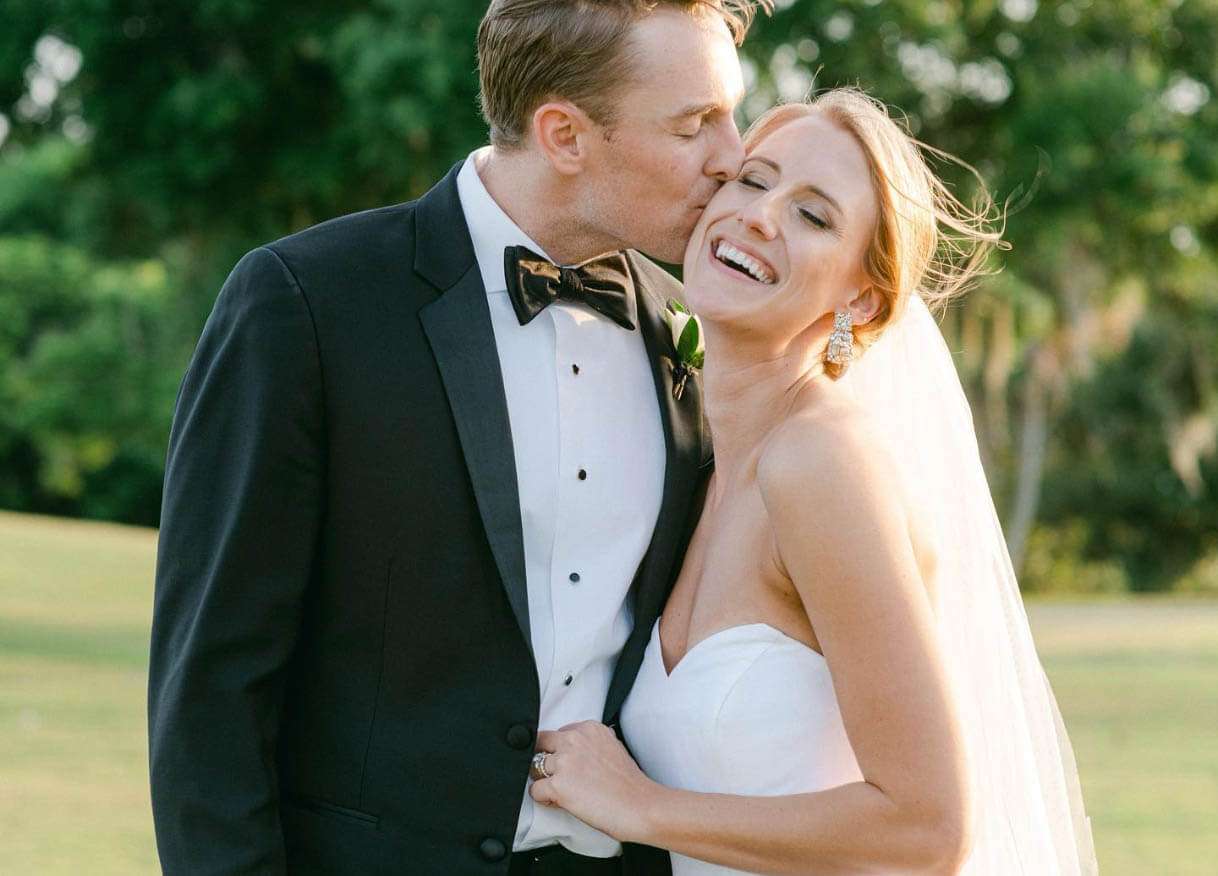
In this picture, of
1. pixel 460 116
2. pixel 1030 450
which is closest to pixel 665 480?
pixel 460 116

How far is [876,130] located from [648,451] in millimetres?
780

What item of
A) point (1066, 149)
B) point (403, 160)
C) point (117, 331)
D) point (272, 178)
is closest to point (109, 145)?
point (272, 178)

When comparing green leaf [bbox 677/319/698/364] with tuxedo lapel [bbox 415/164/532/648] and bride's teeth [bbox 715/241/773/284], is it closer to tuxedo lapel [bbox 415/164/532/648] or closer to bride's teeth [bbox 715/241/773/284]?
bride's teeth [bbox 715/241/773/284]

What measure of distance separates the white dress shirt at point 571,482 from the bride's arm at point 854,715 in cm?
17

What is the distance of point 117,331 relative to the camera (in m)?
34.9

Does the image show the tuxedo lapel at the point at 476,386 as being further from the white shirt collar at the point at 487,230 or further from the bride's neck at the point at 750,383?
the bride's neck at the point at 750,383

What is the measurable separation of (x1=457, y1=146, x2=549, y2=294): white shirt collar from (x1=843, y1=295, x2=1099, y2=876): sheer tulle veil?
74 centimetres

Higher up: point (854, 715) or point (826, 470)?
point (826, 470)

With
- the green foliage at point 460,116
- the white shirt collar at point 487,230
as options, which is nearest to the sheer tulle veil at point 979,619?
the white shirt collar at point 487,230

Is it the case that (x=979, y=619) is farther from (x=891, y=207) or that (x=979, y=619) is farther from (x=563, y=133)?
(x=563, y=133)

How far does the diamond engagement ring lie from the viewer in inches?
111

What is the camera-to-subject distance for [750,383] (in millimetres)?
3039

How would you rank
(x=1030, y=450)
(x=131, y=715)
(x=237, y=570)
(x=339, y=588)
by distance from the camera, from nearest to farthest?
1. (x=237, y=570)
2. (x=339, y=588)
3. (x=131, y=715)
4. (x=1030, y=450)

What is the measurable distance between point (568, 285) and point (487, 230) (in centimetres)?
20
